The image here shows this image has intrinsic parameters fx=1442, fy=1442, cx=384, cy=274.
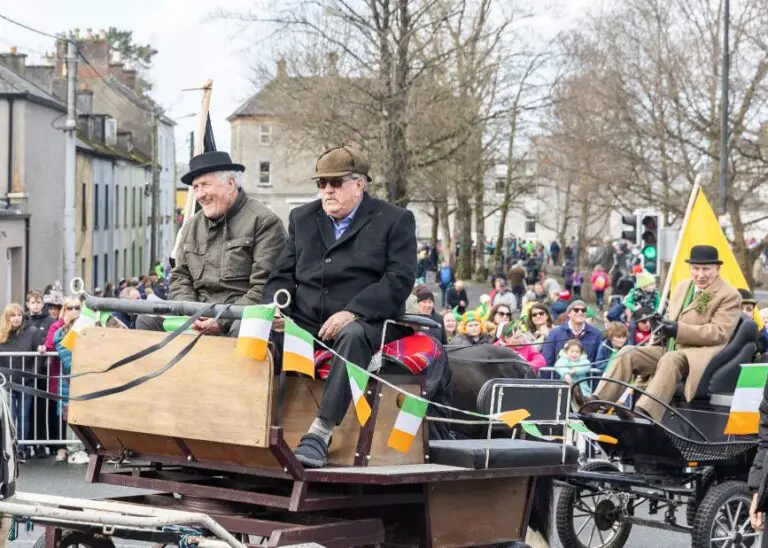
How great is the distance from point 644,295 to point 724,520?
421 inches

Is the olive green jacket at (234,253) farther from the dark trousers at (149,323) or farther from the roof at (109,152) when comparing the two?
the roof at (109,152)

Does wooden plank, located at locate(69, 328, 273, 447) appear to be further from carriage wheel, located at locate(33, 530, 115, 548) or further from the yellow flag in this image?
the yellow flag

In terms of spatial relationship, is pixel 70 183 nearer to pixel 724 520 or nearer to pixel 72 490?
pixel 72 490

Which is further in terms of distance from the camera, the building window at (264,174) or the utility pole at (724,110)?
the building window at (264,174)

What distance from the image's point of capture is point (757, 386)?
9.64 metres

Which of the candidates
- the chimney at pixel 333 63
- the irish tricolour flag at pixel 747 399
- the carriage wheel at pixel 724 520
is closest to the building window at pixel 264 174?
the chimney at pixel 333 63

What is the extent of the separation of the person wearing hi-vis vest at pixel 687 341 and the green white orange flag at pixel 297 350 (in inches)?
159

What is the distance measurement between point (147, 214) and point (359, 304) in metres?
62.7

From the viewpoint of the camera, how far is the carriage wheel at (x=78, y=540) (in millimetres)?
7305

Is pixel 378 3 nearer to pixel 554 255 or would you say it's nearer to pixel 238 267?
pixel 238 267

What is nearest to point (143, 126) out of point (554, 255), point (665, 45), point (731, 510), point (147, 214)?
point (147, 214)

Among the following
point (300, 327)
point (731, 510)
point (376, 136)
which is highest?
point (376, 136)

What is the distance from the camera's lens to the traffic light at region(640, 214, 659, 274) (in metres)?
21.3

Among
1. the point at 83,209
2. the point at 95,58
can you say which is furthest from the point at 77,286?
the point at 95,58
